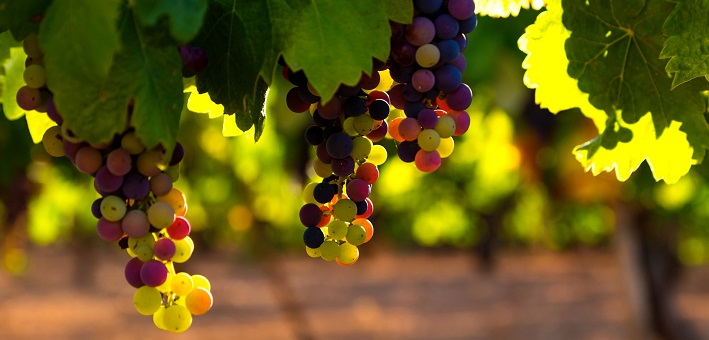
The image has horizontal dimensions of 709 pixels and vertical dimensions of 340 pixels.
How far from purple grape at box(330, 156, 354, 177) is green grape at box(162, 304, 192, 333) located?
0.27 meters

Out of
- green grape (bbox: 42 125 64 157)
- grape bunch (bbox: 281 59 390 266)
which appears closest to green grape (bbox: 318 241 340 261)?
grape bunch (bbox: 281 59 390 266)

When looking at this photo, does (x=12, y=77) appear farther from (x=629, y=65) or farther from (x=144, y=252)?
(x=629, y=65)

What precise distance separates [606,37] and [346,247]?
1.93 ft

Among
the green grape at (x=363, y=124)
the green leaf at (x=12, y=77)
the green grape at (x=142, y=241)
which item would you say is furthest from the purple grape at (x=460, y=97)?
the green leaf at (x=12, y=77)

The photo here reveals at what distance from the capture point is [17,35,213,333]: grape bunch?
3.63ft

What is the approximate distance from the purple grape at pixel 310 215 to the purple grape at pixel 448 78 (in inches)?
9.6

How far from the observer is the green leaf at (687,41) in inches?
53.4

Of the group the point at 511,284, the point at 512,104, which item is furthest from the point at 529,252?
the point at 512,104

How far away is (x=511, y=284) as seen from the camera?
20.8 m

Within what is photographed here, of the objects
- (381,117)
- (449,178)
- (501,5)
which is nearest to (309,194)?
(381,117)

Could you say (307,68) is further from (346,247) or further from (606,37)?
(606,37)

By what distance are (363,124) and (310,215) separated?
148mm

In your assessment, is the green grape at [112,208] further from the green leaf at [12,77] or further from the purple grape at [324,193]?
the green leaf at [12,77]

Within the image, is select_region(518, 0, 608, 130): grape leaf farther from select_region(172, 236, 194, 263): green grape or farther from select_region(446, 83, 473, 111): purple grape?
select_region(172, 236, 194, 263): green grape
